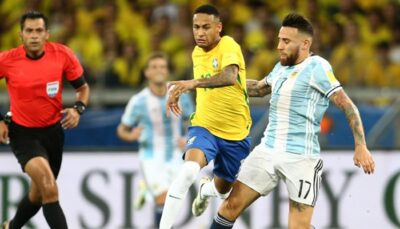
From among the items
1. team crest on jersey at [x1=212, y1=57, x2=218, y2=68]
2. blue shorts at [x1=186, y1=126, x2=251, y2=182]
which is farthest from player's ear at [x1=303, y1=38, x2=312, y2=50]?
blue shorts at [x1=186, y1=126, x2=251, y2=182]

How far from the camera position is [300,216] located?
1055 centimetres

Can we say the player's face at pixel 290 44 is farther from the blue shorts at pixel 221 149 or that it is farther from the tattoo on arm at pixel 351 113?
the blue shorts at pixel 221 149

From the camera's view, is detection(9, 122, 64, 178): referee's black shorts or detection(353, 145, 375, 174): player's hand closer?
detection(353, 145, 375, 174): player's hand

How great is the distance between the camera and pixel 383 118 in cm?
1483

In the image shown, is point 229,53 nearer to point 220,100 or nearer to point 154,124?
point 220,100

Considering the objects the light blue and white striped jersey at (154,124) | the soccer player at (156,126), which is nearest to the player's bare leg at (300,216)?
the soccer player at (156,126)

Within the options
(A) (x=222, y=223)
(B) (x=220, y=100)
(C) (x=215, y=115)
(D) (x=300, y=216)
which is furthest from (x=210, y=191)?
(D) (x=300, y=216)

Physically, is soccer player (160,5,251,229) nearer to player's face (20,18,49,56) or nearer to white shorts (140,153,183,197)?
player's face (20,18,49,56)

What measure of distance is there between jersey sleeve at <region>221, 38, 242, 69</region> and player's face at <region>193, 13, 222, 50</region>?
0.13 metres

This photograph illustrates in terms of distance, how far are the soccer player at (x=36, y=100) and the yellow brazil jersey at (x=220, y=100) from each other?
1.31 metres

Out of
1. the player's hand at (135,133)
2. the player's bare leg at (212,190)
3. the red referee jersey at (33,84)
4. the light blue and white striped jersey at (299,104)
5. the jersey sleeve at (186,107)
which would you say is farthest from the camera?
the jersey sleeve at (186,107)

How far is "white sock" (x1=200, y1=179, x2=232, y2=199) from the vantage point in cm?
1155

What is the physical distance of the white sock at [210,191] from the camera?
11.6 metres

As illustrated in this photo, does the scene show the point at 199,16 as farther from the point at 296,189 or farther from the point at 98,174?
the point at 98,174
